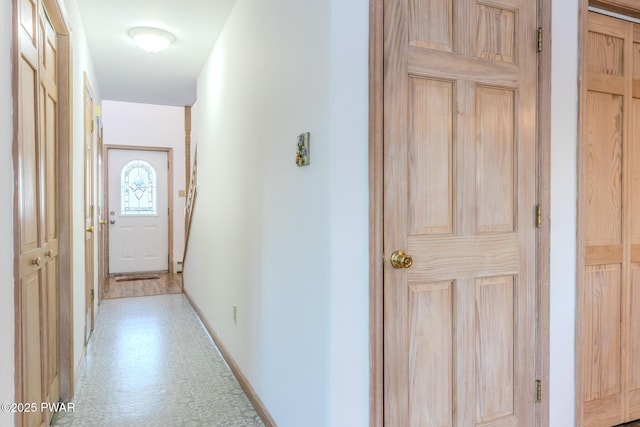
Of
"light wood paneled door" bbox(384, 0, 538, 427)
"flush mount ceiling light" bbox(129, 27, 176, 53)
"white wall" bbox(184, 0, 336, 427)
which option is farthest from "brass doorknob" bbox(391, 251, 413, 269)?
"flush mount ceiling light" bbox(129, 27, 176, 53)

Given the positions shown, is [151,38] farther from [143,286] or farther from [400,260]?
[143,286]

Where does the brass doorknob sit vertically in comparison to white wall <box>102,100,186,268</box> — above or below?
below

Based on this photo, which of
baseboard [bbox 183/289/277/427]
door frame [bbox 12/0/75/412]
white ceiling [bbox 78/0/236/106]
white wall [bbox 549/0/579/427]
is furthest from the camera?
white ceiling [bbox 78/0/236/106]

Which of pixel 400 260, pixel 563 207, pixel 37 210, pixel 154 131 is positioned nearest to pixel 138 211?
pixel 154 131

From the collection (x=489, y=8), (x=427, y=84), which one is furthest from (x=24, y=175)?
(x=489, y=8)

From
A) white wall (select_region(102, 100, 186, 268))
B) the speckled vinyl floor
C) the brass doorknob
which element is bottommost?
the speckled vinyl floor

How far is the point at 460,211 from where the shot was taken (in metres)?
1.56

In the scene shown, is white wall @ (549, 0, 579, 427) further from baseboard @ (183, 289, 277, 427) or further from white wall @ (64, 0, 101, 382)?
white wall @ (64, 0, 101, 382)

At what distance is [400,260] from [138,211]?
5.83 meters

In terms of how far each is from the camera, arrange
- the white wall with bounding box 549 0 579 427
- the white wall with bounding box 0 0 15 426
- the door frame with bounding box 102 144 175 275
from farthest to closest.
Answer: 1. the door frame with bounding box 102 144 175 275
2. the white wall with bounding box 549 0 579 427
3. the white wall with bounding box 0 0 15 426

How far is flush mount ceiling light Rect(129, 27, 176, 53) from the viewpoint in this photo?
2998 millimetres

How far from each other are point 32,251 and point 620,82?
Answer: 2724mm

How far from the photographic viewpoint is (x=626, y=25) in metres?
1.97

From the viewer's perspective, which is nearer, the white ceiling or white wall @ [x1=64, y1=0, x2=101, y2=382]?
white wall @ [x1=64, y1=0, x2=101, y2=382]
